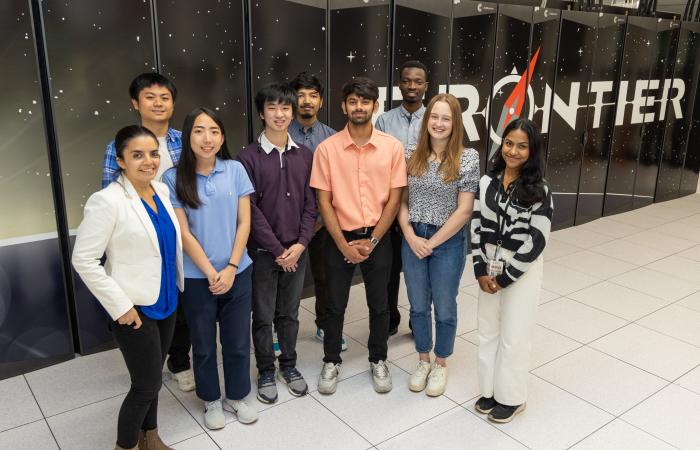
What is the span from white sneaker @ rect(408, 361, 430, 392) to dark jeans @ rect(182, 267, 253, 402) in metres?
0.85

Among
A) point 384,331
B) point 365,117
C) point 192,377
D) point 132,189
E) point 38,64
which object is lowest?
point 192,377

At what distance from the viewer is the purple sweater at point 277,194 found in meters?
2.57

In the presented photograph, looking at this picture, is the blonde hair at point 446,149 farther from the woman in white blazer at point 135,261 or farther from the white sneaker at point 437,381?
the woman in white blazer at point 135,261

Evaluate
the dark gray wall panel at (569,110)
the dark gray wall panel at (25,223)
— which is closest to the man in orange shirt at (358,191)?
the dark gray wall panel at (25,223)

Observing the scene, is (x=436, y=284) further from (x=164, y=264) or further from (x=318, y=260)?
(x=164, y=264)

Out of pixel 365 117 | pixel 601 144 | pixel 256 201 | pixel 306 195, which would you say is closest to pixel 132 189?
pixel 256 201

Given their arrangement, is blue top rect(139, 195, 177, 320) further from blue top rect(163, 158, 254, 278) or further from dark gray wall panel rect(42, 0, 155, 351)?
dark gray wall panel rect(42, 0, 155, 351)

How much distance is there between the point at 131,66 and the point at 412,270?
1.88 m

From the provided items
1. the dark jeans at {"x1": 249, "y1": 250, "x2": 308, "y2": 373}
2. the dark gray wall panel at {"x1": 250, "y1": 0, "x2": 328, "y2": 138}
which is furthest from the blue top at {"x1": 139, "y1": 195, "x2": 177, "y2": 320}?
the dark gray wall panel at {"x1": 250, "y1": 0, "x2": 328, "y2": 138}

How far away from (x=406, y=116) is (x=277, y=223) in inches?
42.7

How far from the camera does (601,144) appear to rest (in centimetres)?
632

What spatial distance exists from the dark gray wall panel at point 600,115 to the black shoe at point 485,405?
4143 millimetres

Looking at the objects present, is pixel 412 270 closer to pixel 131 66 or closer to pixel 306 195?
pixel 306 195

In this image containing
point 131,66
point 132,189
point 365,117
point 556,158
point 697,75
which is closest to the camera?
point 132,189
